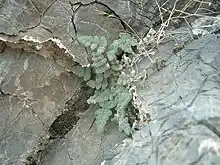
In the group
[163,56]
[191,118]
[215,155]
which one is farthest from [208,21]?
[215,155]

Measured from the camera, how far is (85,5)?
2.40m

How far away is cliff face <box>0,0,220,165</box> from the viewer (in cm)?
209

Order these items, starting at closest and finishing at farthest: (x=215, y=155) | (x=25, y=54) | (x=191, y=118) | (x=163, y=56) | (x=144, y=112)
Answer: (x=215, y=155), (x=191, y=118), (x=144, y=112), (x=163, y=56), (x=25, y=54)

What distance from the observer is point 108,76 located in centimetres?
241

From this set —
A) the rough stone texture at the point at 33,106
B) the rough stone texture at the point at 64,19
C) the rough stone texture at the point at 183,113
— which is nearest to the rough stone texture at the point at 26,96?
the rough stone texture at the point at 33,106

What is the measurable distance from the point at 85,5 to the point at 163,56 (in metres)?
0.50

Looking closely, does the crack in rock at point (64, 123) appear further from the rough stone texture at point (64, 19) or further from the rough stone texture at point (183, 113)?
the rough stone texture at point (183, 113)

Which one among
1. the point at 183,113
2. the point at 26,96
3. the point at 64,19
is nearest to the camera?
the point at 183,113

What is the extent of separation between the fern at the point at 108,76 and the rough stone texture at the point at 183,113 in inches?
5.6

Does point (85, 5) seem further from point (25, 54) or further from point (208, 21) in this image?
point (208, 21)

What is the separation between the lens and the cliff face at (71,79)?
6.84 feet

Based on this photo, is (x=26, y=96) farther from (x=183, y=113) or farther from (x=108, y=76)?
(x=183, y=113)

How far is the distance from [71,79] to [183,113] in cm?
79

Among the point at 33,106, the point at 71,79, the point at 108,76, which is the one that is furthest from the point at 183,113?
the point at 33,106
